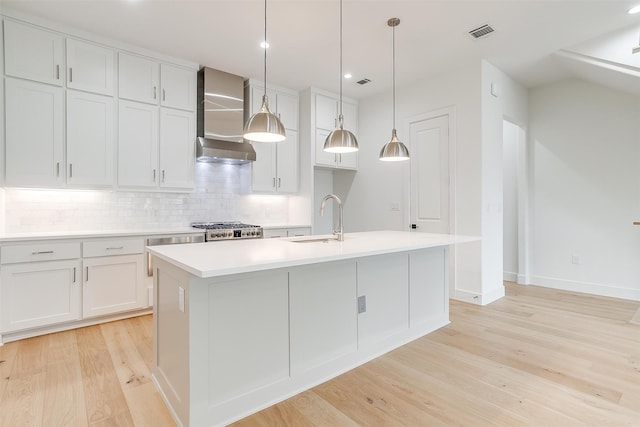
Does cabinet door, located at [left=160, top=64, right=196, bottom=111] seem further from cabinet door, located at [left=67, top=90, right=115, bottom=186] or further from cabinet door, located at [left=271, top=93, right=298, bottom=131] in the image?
cabinet door, located at [left=271, top=93, right=298, bottom=131]

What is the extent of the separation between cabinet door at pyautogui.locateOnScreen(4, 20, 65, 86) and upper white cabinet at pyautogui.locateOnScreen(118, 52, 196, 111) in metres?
0.52

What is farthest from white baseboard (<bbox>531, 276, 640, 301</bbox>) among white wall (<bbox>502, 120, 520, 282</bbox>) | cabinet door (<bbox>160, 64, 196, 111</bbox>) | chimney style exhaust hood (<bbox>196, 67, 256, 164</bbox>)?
cabinet door (<bbox>160, 64, 196, 111</bbox>)

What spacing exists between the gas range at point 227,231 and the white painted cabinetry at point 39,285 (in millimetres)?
1232

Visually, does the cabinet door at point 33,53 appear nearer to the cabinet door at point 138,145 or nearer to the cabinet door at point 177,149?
the cabinet door at point 138,145

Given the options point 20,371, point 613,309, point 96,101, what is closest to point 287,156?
point 96,101

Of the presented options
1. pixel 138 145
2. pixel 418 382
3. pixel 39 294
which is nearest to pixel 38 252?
pixel 39 294

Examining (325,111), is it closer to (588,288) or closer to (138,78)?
(138,78)

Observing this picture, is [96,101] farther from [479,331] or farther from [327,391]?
[479,331]

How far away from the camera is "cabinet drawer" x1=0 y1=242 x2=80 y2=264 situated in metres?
2.74

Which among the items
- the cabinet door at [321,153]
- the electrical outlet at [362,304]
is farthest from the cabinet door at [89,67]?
the electrical outlet at [362,304]

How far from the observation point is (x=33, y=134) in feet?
9.95

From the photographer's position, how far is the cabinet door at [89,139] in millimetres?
3228

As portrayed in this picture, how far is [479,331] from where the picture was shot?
119 inches

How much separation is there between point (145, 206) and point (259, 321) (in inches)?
110
